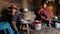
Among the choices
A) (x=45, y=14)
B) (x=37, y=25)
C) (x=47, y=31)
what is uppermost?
(x=45, y=14)

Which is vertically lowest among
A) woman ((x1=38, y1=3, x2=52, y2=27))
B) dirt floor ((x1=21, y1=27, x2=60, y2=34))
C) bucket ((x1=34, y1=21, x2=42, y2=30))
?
dirt floor ((x1=21, y1=27, x2=60, y2=34))

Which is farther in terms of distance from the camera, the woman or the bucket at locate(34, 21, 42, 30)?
the woman

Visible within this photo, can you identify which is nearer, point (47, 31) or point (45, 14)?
point (47, 31)

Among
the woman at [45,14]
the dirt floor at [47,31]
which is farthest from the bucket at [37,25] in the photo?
the woman at [45,14]

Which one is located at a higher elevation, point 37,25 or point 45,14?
point 45,14

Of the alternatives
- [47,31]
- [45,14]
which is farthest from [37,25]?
[45,14]

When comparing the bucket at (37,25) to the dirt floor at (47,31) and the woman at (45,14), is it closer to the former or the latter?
the dirt floor at (47,31)

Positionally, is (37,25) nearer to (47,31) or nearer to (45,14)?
(47,31)

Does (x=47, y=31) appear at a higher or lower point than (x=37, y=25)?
lower

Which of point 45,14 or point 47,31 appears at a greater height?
point 45,14

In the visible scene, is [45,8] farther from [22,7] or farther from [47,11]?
[22,7]

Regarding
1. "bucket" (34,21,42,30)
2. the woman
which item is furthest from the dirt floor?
the woman

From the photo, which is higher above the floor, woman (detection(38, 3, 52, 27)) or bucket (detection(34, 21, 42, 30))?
woman (detection(38, 3, 52, 27))

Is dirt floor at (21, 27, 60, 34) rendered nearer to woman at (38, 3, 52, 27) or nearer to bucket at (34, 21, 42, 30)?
bucket at (34, 21, 42, 30)
